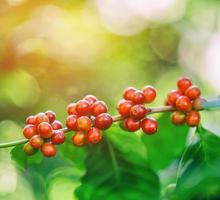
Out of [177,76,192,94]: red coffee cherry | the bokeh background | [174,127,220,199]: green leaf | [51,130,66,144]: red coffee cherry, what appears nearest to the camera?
[174,127,220,199]: green leaf

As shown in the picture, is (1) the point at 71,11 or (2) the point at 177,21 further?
(2) the point at 177,21

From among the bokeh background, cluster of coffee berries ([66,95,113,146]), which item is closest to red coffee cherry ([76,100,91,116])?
cluster of coffee berries ([66,95,113,146])

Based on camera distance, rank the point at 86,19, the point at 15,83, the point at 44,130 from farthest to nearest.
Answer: the point at 86,19
the point at 15,83
the point at 44,130

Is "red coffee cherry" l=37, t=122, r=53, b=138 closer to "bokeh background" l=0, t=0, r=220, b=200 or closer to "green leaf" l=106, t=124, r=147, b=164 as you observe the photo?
"green leaf" l=106, t=124, r=147, b=164

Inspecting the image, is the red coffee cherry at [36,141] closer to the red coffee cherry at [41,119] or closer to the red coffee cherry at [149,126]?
the red coffee cherry at [41,119]

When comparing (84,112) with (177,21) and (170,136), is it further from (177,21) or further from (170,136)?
(177,21)

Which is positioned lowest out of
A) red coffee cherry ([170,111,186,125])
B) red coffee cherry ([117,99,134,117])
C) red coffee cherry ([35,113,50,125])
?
red coffee cherry ([170,111,186,125])

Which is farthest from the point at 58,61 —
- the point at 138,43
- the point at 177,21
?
the point at 177,21
